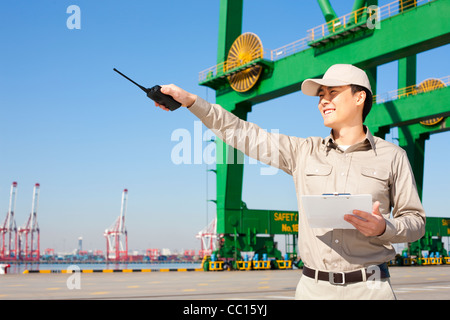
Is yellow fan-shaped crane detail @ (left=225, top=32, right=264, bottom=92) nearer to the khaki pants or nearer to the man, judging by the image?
the man

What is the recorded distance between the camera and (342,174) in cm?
263

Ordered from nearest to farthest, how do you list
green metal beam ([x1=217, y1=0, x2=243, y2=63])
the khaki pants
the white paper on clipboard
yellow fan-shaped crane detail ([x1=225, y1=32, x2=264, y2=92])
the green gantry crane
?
the white paper on clipboard < the khaki pants < the green gantry crane < yellow fan-shaped crane detail ([x1=225, y1=32, x2=264, y2=92]) < green metal beam ([x1=217, y1=0, x2=243, y2=63])

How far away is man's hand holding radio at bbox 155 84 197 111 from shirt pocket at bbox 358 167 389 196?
2.97ft

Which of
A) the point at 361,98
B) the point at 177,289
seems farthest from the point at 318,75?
the point at 361,98

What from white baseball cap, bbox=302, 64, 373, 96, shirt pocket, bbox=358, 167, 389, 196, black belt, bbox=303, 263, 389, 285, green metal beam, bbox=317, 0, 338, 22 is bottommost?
black belt, bbox=303, 263, 389, 285

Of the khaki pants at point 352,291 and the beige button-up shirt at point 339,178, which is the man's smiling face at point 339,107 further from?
the khaki pants at point 352,291

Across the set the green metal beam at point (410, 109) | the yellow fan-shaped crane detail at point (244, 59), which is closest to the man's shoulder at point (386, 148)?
the yellow fan-shaped crane detail at point (244, 59)

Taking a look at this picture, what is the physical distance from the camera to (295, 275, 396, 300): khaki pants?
8.16ft

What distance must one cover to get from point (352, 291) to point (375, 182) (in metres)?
0.53

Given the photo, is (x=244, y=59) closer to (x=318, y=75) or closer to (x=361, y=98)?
(x=318, y=75)

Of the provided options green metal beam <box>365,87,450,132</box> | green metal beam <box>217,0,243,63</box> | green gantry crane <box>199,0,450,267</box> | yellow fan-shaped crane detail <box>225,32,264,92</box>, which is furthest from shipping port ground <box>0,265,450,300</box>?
green metal beam <box>217,0,243,63</box>

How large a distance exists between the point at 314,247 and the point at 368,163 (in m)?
0.49

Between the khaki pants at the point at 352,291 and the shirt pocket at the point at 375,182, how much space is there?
0.41 metres
